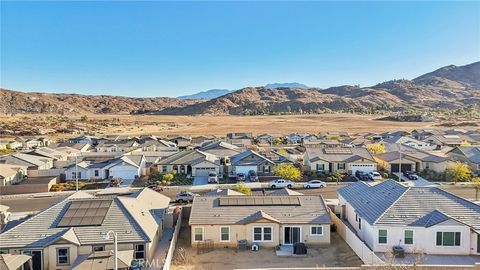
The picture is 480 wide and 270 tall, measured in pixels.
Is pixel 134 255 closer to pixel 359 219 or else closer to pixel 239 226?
pixel 239 226

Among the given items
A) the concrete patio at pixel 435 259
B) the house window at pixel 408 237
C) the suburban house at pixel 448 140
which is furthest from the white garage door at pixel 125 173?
the suburban house at pixel 448 140

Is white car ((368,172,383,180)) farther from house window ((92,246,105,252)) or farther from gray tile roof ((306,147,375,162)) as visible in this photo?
house window ((92,246,105,252))

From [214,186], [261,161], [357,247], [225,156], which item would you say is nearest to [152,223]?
[357,247]

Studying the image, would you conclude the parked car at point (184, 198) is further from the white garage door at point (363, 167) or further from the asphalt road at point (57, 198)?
the white garage door at point (363, 167)

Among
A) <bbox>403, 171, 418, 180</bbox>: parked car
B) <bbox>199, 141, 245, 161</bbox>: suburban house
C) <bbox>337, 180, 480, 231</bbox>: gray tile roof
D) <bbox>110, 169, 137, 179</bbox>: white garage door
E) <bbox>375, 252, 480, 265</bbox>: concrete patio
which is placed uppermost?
<bbox>199, 141, 245, 161</bbox>: suburban house

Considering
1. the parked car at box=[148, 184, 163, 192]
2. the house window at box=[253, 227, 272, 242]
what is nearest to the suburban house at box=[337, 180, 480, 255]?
the house window at box=[253, 227, 272, 242]

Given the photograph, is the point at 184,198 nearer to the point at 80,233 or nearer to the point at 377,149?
the point at 80,233

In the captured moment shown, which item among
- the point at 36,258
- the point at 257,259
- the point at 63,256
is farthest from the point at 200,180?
the point at 36,258
